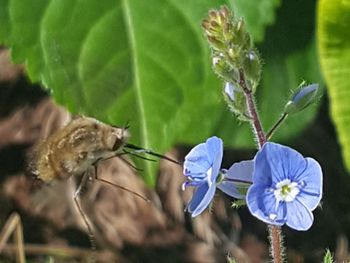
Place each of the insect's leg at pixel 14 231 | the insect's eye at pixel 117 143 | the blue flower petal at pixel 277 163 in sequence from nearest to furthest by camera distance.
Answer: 1. the blue flower petal at pixel 277 163
2. the insect's eye at pixel 117 143
3. the insect's leg at pixel 14 231

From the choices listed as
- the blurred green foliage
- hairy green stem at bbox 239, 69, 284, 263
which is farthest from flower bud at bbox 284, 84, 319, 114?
the blurred green foliage

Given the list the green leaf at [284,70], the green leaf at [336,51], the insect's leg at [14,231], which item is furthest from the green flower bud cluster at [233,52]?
the insect's leg at [14,231]

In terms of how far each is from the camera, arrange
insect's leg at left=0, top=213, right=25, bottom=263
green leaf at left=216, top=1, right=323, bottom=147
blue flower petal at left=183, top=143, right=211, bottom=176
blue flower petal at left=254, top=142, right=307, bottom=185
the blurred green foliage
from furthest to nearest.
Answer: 1. insect's leg at left=0, top=213, right=25, bottom=263
2. green leaf at left=216, top=1, right=323, bottom=147
3. the blurred green foliage
4. blue flower petal at left=183, top=143, right=211, bottom=176
5. blue flower petal at left=254, top=142, right=307, bottom=185

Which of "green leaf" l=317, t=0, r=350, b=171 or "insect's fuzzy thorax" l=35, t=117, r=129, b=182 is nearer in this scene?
"insect's fuzzy thorax" l=35, t=117, r=129, b=182

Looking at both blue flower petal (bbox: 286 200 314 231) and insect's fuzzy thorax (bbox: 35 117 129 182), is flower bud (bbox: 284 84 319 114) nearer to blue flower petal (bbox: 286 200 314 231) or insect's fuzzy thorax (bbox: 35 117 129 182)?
blue flower petal (bbox: 286 200 314 231)

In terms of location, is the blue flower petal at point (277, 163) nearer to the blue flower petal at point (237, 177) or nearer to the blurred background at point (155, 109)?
the blue flower petal at point (237, 177)

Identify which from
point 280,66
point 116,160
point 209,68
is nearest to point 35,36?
point 209,68

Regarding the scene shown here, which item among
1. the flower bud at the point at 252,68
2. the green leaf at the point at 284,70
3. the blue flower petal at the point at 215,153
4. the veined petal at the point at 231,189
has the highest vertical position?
the flower bud at the point at 252,68
